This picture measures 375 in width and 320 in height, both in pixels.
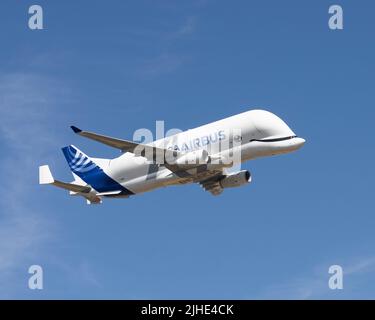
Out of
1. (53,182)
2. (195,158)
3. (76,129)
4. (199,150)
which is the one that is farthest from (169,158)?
(53,182)

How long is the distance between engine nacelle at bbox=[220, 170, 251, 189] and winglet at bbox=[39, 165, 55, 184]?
1737cm

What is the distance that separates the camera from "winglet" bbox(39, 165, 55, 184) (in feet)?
344

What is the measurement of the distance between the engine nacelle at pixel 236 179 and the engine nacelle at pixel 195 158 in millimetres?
9726

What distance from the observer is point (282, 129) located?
98250 millimetres

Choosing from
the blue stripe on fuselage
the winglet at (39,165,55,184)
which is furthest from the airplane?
the winglet at (39,165,55,184)

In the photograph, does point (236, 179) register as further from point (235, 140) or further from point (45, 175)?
point (45, 175)

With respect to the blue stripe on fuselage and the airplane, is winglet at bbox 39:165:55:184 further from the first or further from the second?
the airplane

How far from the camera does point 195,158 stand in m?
95.9

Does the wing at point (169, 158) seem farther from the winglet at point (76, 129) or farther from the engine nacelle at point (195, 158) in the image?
Answer: the winglet at point (76, 129)

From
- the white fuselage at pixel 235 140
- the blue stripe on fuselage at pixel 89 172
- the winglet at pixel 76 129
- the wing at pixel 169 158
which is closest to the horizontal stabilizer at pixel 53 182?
the blue stripe on fuselage at pixel 89 172

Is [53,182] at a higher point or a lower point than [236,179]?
higher

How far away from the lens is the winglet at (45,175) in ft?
344

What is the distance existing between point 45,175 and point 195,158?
1782 cm

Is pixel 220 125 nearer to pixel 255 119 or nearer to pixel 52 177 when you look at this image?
pixel 255 119
